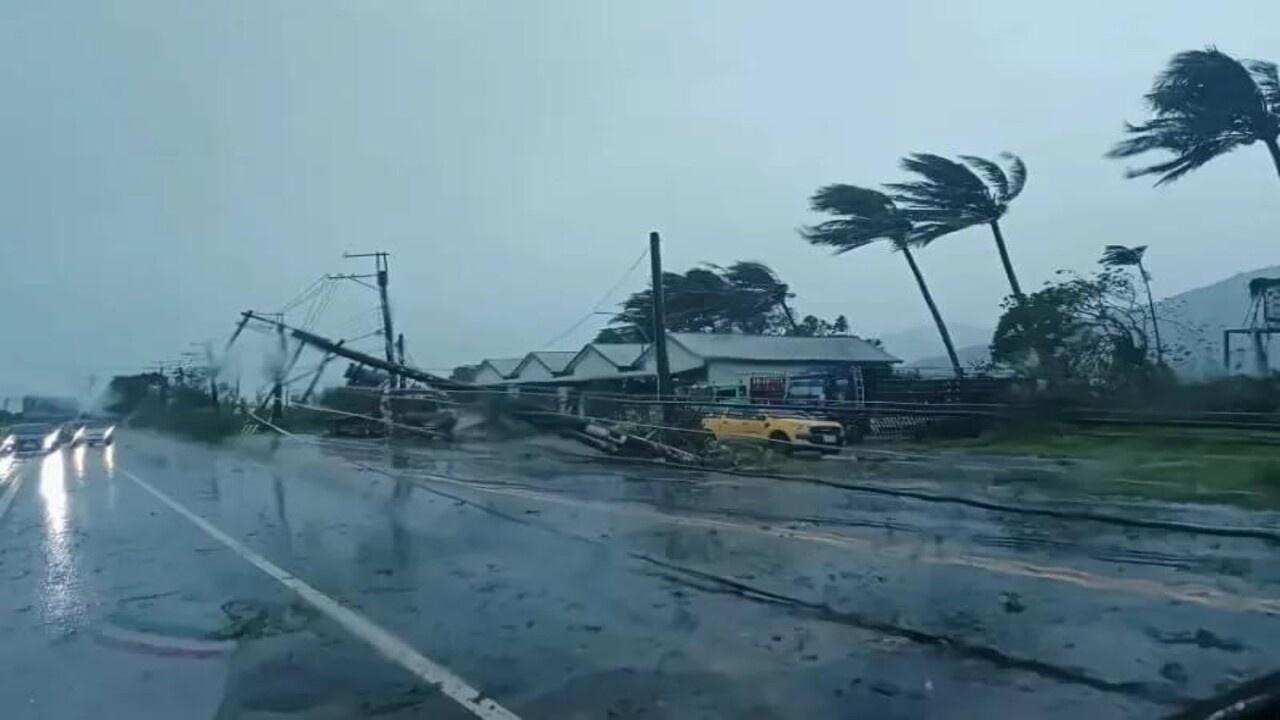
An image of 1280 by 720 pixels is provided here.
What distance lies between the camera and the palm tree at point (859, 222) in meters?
41.5

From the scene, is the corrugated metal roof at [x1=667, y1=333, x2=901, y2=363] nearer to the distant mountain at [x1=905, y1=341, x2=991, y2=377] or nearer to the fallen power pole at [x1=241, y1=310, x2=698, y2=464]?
the distant mountain at [x1=905, y1=341, x2=991, y2=377]

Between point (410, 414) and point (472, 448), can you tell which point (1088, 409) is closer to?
point (472, 448)

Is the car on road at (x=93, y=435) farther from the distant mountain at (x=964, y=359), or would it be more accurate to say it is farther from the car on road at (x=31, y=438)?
the distant mountain at (x=964, y=359)

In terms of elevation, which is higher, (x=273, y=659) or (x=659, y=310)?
(x=659, y=310)

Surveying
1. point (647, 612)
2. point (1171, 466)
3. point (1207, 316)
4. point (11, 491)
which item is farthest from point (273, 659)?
point (1207, 316)

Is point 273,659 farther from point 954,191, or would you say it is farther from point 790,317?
point 790,317

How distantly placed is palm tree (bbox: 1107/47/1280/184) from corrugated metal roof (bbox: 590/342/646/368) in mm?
28037

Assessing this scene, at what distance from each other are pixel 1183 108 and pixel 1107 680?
23870mm

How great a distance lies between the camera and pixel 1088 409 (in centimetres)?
1767

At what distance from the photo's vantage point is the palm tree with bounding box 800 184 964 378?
1633 inches

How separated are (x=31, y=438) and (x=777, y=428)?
31887mm

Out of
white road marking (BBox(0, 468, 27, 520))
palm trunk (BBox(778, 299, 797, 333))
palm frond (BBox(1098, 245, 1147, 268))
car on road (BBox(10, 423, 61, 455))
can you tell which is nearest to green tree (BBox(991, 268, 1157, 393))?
palm frond (BBox(1098, 245, 1147, 268))

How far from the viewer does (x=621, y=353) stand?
56.0 meters

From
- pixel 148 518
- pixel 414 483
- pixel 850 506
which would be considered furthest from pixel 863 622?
pixel 414 483
